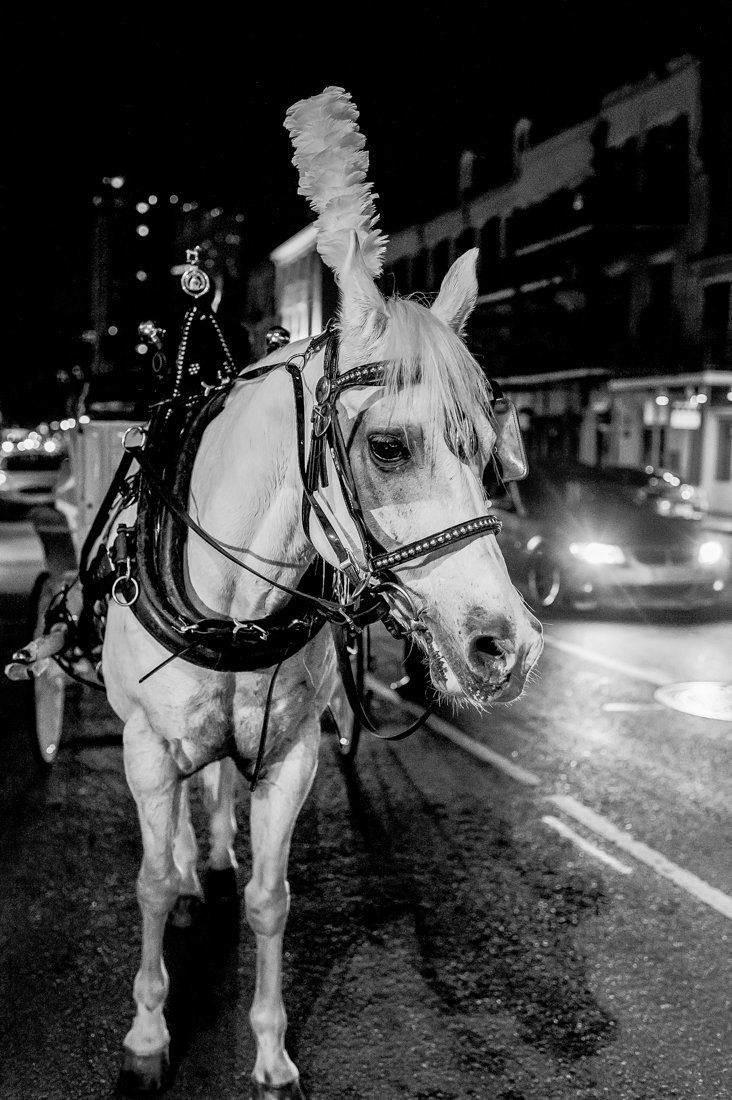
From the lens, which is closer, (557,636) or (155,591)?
(155,591)

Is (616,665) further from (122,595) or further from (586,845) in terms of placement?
(122,595)

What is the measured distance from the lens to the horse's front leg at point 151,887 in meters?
3.24

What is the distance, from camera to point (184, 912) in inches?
173

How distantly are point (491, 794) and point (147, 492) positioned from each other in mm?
3272

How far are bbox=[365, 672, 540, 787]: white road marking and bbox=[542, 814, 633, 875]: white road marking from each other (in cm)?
62

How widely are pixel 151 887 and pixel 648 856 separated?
103 inches

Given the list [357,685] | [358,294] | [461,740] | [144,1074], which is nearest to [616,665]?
[461,740]

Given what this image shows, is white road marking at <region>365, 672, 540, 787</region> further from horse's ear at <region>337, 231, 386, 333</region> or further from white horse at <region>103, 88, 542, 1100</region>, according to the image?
horse's ear at <region>337, 231, 386, 333</region>

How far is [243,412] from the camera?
3088 millimetres

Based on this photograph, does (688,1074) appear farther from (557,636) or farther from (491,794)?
(557,636)

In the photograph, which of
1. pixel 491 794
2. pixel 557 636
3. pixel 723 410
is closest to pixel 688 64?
pixel 723 410

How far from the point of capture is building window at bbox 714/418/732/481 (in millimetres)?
31812

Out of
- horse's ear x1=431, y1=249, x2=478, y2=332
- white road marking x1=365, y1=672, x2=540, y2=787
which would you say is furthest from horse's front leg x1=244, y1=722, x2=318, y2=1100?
white road marking x1=365, y1=672, x2=540, y2=787

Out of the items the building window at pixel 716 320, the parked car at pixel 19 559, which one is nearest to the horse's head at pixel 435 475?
the parked car at pixel 19 559
